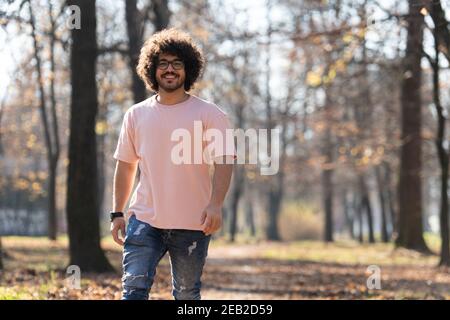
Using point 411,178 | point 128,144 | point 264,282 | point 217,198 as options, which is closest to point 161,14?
point 264,282

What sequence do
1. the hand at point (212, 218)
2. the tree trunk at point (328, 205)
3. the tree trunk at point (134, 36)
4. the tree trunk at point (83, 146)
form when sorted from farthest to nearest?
the tree trunk at point (328, 205), the tree trunk at point (134, 36), the tree trunk at point (83, 146), the hand at point (212, 218)

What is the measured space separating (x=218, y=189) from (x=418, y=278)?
10740 mm

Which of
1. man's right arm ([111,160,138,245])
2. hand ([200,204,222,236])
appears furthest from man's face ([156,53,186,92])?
hand ([200,204,222,236])

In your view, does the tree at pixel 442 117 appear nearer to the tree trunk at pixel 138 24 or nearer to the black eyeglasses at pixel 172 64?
the tree trunk at pixel 138 24

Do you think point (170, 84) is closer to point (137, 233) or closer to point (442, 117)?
point (137, 233)

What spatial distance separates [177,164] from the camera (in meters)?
5.16

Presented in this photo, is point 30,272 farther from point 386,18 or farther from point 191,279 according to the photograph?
point 191,279

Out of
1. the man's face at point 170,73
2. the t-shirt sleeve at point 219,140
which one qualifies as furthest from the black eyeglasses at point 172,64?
the t-shirt sleeve at point 219,140

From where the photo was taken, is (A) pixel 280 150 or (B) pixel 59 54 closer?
(B) pixel 59 54

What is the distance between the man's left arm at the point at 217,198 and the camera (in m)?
5.07

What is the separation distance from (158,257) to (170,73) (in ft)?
4.01

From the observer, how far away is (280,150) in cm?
4647

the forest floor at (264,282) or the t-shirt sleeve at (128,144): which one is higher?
the t-shirt sleeve at (128,144)
